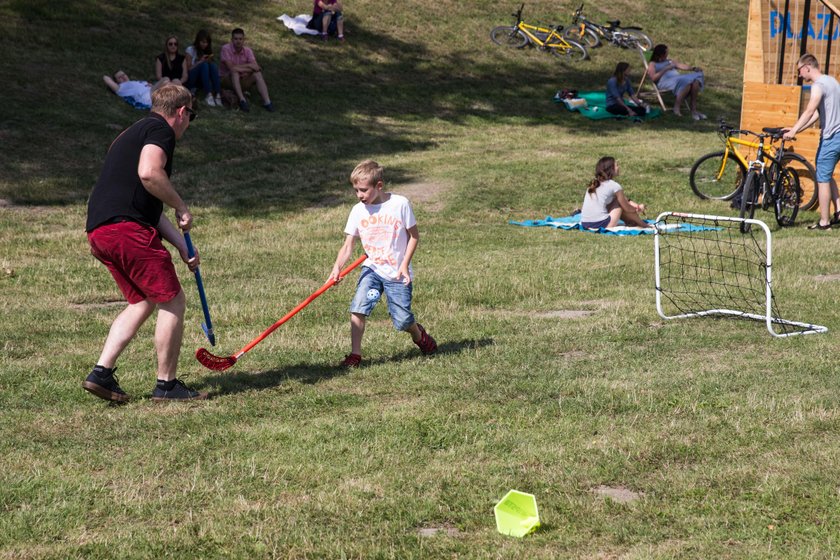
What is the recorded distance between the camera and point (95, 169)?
663 inches

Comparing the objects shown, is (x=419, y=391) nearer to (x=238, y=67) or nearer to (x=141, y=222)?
Answer: (x=141, y=222)

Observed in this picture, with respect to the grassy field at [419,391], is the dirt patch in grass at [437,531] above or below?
above

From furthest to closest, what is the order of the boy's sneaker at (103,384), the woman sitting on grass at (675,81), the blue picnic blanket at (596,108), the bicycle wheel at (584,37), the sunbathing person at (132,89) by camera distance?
the bicycle wheel at (584,37)
the woman sitting on grass at (675,81)
the blue picnic blanket at (596,108)
the sunbathing person at (132,89)
the boy's sneaker at (103,384)

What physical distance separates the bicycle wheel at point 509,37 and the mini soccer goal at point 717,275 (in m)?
15.2

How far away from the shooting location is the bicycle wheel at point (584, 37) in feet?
96.2

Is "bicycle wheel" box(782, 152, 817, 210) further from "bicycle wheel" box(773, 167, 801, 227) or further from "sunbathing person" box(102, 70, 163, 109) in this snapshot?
"sunbathing person" box(102, 70, 163, 109)

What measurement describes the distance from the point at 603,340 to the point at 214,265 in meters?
5.15

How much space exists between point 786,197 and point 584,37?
15713mm

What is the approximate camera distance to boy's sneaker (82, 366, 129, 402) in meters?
6.65

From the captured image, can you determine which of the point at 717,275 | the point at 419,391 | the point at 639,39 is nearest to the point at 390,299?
the point at 419,391

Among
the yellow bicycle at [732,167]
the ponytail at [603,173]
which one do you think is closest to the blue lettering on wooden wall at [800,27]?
the yellow bicycle at [732,167]

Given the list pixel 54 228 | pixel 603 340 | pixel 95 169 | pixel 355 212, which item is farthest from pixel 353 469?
pixel 95 169

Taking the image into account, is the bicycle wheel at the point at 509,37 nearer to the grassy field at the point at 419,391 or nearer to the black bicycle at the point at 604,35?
the black bicycle at the point at 604,35

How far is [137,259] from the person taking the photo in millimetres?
6492
